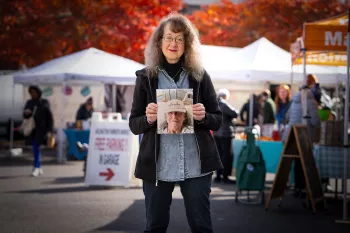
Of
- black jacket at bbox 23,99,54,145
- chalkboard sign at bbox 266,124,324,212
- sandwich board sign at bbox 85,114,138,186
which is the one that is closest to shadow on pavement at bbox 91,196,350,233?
chalkboard sign at bbox 266,124,324,212

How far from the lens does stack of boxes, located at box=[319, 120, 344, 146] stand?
1183 centimetres

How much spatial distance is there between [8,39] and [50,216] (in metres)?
19.1

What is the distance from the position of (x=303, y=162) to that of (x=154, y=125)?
19.1 feet

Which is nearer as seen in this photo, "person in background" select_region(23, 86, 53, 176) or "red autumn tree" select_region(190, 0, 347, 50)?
"person in background" select_region(23, 86, 53, 176)

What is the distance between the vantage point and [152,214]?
17.3 feet

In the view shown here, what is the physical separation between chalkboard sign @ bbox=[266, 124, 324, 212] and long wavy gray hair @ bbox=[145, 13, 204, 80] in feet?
18.4

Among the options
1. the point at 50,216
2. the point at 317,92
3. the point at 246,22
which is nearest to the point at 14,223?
the point at 50,216

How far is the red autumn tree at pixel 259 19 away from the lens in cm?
3588

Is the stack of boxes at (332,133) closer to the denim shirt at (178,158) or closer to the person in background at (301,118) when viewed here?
the person in background at (301,118)

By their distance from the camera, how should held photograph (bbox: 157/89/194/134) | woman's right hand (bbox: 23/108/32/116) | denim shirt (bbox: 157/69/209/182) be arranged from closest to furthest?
held photograph (bbox: 157/89/194/134)
denim shirt (bbox: 157/69/209/182)
woman's right hand (bbox: 23/108/32/116)

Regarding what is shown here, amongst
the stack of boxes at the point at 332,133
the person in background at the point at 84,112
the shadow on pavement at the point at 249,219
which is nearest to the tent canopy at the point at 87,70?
the person in background at the point at 84,112

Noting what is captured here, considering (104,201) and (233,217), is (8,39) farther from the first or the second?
(233,217)

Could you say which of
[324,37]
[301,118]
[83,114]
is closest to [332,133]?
[301,118]

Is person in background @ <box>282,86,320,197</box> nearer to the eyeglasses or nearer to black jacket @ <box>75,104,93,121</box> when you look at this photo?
the eyeglasses
